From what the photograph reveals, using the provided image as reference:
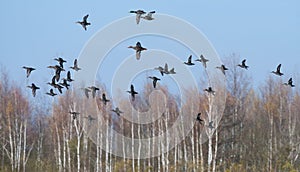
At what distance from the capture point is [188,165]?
2600 cm

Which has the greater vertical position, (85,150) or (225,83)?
(225,83)

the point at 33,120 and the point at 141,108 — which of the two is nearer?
the point at 141,108

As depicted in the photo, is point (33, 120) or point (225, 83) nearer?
point (225, 83)

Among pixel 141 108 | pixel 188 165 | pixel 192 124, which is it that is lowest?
pixel 188 165

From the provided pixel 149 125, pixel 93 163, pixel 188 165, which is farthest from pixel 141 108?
pixel 188 165

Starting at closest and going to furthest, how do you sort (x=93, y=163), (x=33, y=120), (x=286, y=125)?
(x=93, y=163), (x=286, y=125), (x=33, y=120)

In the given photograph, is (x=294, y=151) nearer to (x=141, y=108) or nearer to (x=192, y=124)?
(x=192, y=124)

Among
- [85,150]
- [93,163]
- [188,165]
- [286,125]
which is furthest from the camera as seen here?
[286,125]

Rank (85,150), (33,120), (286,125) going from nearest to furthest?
(85,150)
(286,125)
(33,120)

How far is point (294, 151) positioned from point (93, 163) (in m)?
11.9

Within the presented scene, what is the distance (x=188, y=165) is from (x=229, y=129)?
440cm

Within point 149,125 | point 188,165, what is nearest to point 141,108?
point 149,125

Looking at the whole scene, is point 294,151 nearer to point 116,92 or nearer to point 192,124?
point 192,124

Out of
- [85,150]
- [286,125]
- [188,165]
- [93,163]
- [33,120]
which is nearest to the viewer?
[188,165]
